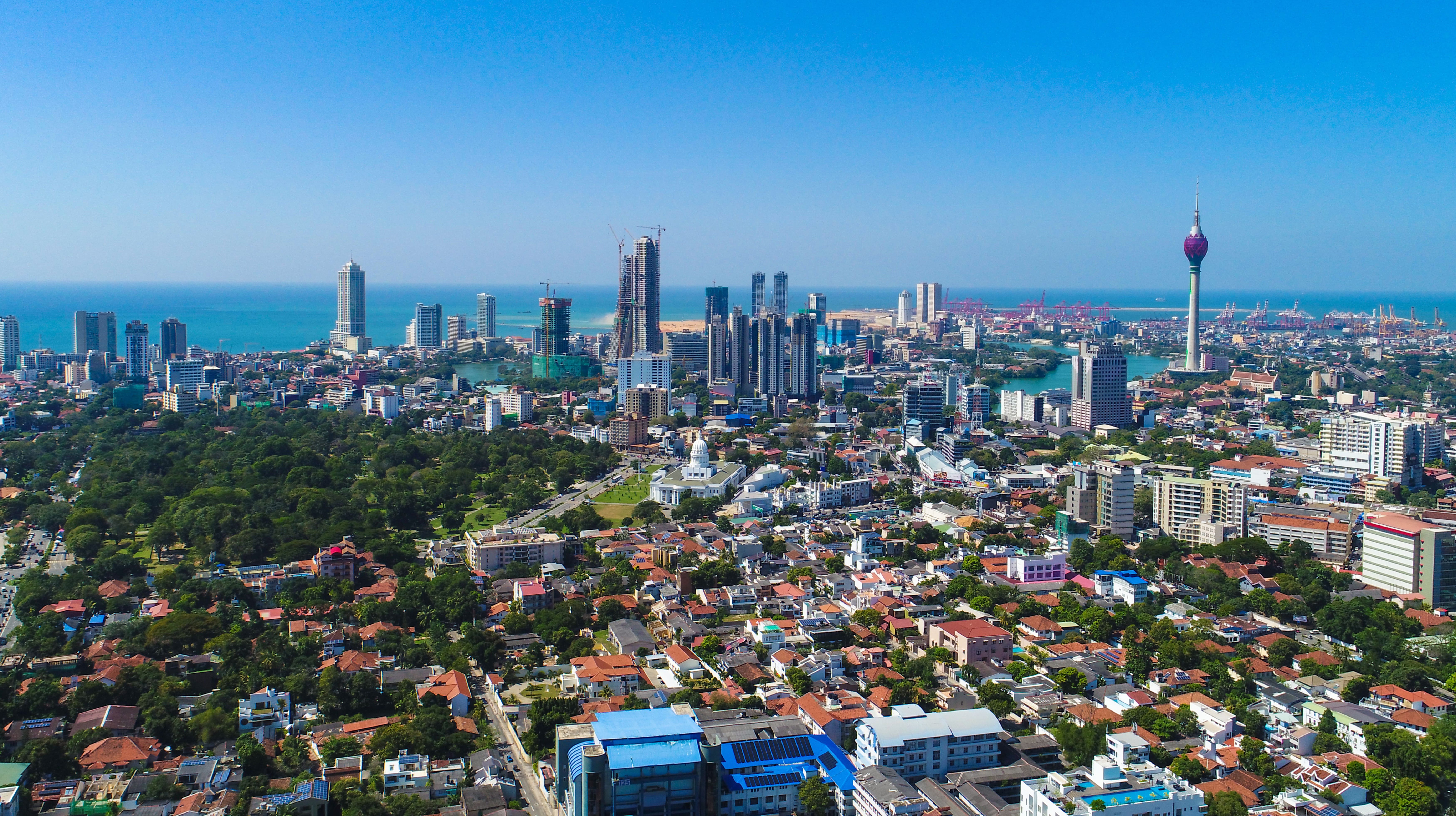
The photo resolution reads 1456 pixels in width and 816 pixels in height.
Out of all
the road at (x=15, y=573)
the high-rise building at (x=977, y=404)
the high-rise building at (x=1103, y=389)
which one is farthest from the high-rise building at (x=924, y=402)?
the road at (x=15, y=573)

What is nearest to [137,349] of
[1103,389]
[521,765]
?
[1103,389]

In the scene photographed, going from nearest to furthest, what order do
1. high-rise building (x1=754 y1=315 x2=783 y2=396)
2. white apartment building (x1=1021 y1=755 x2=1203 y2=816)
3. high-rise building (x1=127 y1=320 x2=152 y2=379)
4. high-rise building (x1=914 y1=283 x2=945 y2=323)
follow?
white apartment building (x1=1021 y1=755 x2=1203 y2=816), high-rise building (x1=754 y1=315 x2=783 y2=396), high-rise building (x1=127 y1=320 x2=152 y2=379), high-rise building (x1=914 y1=283 x2=945 y2=323)

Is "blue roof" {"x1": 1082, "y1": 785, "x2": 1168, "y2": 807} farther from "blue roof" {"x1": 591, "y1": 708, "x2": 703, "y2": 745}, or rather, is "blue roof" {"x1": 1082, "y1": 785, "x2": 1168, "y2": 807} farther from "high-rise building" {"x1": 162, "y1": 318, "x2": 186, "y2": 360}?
"high-rise building" {"x1": 162, "y1": 318, "x2": 186, "y2": 360}

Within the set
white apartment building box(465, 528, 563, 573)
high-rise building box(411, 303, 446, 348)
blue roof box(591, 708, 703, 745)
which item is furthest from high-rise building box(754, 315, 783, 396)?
blue roof box(591, 708, 703, 745)

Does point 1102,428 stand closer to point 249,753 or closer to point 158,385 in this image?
point 249,753

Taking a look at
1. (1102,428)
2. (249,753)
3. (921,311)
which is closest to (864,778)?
(249,753)

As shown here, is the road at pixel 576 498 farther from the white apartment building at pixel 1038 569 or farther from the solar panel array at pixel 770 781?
the solar panel array at pixel 770 781
